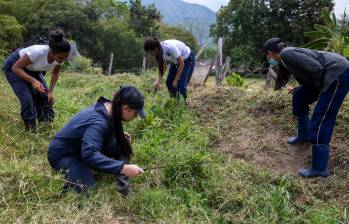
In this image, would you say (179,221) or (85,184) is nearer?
(179,221)

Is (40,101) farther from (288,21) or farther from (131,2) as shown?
(131,2)

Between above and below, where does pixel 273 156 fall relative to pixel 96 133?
below

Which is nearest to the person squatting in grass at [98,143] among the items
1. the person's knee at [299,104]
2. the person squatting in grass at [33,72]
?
the person squatting in grass at [33,72]

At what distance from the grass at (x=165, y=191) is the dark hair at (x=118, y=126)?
1.11 ft

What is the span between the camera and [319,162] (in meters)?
3.77

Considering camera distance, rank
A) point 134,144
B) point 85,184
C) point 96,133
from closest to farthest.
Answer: point 96,133 → point 85,184 → point 134,144

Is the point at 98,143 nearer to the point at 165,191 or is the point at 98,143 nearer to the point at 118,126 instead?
the point at 118,126

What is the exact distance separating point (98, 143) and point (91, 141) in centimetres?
6

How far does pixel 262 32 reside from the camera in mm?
27719

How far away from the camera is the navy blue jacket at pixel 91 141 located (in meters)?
2.93

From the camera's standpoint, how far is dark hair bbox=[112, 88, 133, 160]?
2.99 meters

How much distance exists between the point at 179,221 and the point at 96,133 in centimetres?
88

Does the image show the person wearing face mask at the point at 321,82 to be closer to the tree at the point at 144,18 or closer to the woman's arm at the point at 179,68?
the woman's arm at the point at 179,68

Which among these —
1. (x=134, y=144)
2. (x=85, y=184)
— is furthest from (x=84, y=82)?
(x=85, y=184)
